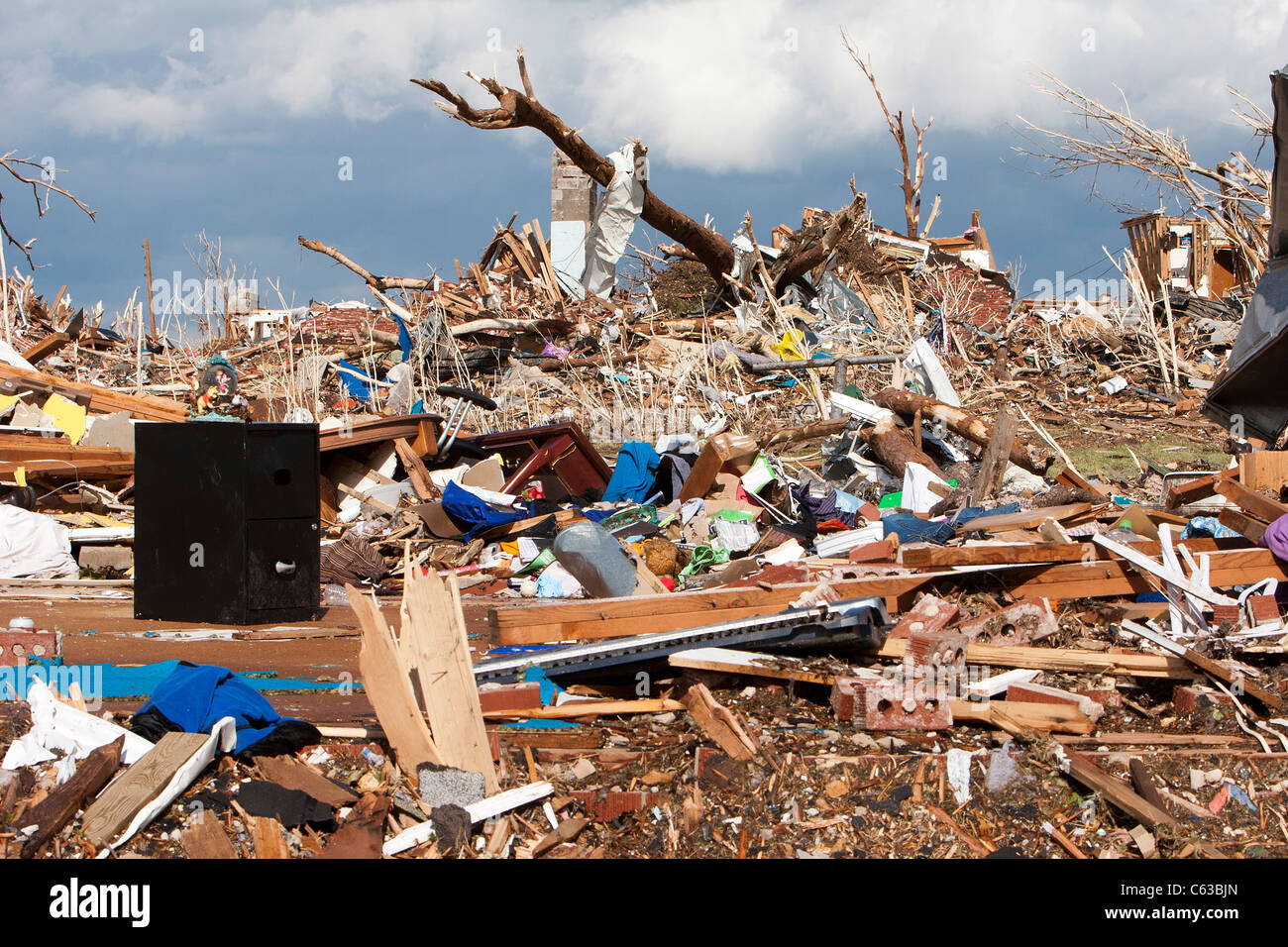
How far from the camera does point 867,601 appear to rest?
4805mm

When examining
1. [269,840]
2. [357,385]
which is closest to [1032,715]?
[269,840]

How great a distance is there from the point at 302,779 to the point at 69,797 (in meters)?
0.74

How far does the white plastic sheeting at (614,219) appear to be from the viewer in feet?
Answer: 51.3

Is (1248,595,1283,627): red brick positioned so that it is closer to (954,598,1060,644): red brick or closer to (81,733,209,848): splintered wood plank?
(954,598,1060,644): red brick

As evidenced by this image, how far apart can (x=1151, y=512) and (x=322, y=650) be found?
19.1 ft

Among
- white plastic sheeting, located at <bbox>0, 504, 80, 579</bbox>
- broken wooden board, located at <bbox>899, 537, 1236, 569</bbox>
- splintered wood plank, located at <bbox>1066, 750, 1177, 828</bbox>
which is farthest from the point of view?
white plastic sheeting, located at <bbox>0, 504, 80, 579</bbox>

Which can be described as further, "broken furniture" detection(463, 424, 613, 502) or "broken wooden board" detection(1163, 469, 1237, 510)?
"broken furniture" detection(463, 424, 613, 502)

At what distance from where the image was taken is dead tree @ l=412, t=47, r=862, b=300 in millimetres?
13836

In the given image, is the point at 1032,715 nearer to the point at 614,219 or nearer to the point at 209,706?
the point at 209,706

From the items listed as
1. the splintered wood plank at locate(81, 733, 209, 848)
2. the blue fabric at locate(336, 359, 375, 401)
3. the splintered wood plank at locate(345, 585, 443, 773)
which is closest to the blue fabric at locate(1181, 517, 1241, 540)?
the splintered wood plank at locate(345, 585, 443, 773)

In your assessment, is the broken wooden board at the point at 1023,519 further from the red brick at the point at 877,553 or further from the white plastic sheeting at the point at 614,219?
the white plastic sheeting at the point at 614,219

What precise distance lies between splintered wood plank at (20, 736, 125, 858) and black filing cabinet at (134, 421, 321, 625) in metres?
2.49

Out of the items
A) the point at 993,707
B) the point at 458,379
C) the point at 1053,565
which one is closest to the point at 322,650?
the point at 993,707

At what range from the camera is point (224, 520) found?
5996 millimetres
